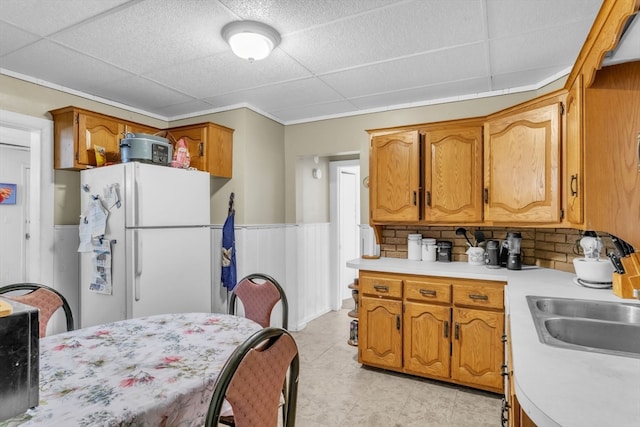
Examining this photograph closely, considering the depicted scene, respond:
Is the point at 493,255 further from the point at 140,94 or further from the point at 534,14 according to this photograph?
the point at 140,94

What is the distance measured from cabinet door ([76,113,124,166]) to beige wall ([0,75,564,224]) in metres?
0.28

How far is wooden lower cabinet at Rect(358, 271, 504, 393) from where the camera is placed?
2.42 meters

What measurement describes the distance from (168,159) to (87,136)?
0.65 m

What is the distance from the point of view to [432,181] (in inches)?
114

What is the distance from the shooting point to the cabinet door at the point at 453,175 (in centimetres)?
274

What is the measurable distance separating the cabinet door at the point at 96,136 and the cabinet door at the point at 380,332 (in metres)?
2.50

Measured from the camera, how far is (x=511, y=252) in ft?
8.64

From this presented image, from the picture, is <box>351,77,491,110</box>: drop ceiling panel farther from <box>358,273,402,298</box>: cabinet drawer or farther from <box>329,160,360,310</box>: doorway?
<box>358,273,402,298</box>: cabinet drawer

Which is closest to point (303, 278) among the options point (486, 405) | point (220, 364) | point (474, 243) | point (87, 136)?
point (474, 243)

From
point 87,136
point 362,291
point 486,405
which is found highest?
A: point 87,136

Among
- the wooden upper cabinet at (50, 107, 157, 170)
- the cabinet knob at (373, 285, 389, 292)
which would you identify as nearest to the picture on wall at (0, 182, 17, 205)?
the wooden upper cabinet at (50, 107, 157, 170)

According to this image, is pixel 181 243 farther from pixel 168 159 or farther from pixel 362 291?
pixel 362 291

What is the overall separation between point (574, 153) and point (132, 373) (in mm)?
2355

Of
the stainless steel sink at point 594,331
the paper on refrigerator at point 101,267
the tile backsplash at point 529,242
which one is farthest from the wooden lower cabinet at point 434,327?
the paper on refrigerator at point 101,267
